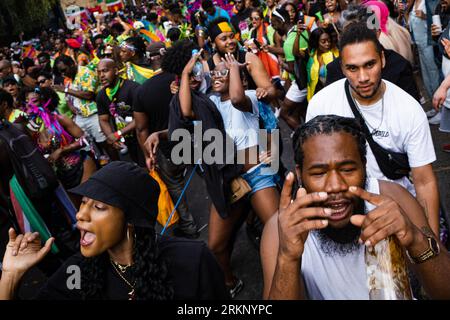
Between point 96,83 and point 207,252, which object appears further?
point 96,83

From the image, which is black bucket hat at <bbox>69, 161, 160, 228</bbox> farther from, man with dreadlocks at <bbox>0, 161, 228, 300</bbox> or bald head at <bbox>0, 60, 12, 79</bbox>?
bald head at <bbox>0, 60, 12, 79</bbox>

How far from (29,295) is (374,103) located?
13.6 ft

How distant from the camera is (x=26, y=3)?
28781 millimetres

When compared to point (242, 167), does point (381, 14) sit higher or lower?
higher

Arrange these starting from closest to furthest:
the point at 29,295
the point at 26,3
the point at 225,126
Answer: the point at 225,126 → the point at 29,295 → the point at 26,3

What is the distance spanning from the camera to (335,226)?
1.94 meters

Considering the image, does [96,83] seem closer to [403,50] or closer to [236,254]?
[236,254]

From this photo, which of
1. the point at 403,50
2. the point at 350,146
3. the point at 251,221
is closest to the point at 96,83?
the point at 251,221

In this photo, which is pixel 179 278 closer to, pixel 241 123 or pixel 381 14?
pixel 241 123

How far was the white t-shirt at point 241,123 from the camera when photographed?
3.52 metres

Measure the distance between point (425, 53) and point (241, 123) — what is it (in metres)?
4.02

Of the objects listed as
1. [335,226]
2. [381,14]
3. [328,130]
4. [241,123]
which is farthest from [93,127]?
[335,226]

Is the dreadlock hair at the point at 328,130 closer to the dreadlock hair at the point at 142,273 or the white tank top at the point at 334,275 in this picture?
the white tank top at the point at 334,275

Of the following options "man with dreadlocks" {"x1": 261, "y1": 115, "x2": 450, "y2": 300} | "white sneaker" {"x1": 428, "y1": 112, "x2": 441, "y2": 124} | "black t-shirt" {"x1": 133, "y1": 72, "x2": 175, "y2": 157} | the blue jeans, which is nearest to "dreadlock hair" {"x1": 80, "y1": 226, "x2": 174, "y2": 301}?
"man with dreadlocks" {"x1": 261, "y1": 115, "x2": 450, "y2": 300}
